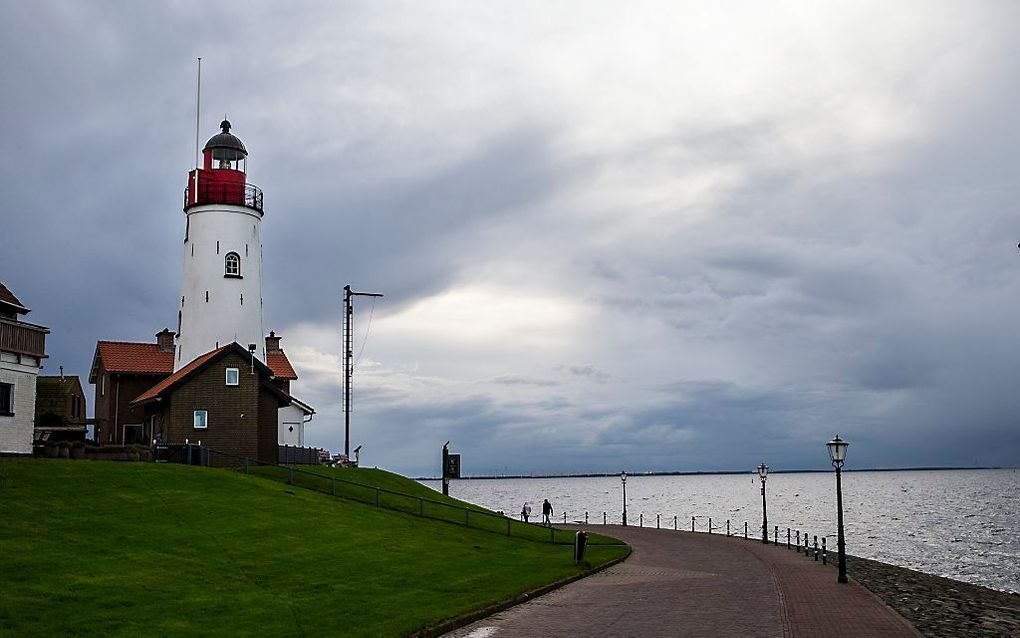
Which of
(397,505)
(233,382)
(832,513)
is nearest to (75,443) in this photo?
(233,382)

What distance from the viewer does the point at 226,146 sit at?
191 ft

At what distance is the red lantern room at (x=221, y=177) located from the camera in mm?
57875

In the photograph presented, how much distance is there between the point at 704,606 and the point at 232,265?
40.9 metres

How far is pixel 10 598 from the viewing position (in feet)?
64.4

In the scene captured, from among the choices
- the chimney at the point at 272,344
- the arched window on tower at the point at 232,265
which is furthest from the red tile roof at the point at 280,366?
the arched window on tower at the point at 232,265

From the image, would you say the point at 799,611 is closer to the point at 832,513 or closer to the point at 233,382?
the point at 233,382

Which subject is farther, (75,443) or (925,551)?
(925,551)

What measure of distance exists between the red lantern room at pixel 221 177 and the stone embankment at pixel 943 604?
4109cm

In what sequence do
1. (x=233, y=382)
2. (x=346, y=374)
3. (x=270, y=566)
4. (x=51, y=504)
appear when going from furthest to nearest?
(x=346, y=374)
(x=233, y=382)
(x=51, y=504)
(x=270, y=566)

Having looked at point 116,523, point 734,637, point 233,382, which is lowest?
point 734,637

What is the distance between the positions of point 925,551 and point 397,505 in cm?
4659

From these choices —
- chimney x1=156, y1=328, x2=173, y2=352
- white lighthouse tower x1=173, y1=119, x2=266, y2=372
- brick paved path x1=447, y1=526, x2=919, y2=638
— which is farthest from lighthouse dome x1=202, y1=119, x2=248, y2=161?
brick paved path x1=447, y1=526, x2=919, y2=638

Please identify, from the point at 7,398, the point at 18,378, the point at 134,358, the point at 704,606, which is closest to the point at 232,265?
the point at 134,358

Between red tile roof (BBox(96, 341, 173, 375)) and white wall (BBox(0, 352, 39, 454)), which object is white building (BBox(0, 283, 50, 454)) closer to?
white wall (BBox(0, 352, 39, 454))
